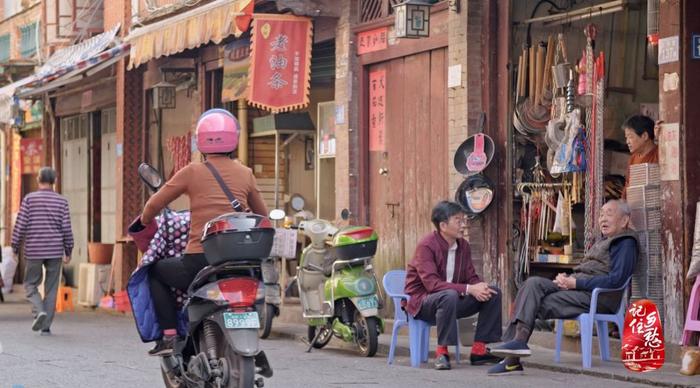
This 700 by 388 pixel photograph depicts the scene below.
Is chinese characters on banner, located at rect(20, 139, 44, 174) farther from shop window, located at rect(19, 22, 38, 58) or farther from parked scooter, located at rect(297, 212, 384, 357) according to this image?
parked scooter, located at rect(297, 212, 384, 357)

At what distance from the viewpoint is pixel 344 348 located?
14.0 m

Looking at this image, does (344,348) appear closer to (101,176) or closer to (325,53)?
(325,53)

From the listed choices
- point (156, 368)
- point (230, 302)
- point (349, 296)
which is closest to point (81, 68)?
point (349, 296)

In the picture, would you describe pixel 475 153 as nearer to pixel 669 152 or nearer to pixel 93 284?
pixel 669 152

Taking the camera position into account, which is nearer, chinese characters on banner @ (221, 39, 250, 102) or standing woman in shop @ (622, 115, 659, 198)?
standing woman in shop @ (622, 115, 659, 198)

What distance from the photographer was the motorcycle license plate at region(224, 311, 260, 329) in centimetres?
840

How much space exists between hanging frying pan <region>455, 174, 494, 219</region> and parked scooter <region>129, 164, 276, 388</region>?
6.26 m

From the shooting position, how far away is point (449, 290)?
11.7 m

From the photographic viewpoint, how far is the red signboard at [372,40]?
16750mm

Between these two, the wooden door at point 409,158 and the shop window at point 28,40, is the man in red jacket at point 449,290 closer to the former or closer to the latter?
the wooden door at point 409,158

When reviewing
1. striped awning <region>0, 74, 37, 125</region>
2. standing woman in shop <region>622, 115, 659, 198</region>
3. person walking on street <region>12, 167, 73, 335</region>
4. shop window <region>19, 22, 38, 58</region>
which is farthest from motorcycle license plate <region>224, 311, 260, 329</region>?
shop window <region>19, 22, 38, 58</region>

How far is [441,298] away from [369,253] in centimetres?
167

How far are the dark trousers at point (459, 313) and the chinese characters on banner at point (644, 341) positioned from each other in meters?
1.43

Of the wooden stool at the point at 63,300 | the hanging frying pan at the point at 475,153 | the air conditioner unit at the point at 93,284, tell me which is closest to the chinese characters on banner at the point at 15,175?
the air conditioner unit at the point at 93,284
